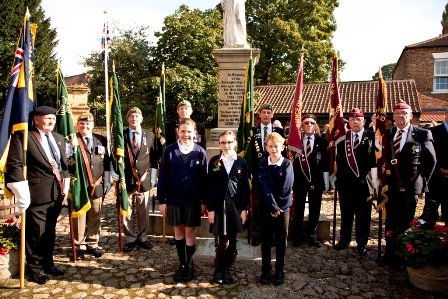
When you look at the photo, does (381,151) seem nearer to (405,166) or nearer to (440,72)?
(405,166)

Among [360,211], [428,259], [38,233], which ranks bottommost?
[428,259]

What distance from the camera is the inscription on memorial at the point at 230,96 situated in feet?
22.2

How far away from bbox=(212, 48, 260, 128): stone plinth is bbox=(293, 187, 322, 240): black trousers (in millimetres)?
2129

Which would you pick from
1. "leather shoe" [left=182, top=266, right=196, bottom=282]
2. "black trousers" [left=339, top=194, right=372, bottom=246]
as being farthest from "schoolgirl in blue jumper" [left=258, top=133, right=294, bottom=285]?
"black trousers" [left=339, top=194, right=372, bottom=246]

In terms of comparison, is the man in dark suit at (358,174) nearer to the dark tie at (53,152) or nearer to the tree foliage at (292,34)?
the dark tie at (53,152)

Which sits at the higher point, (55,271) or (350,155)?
(350,155)

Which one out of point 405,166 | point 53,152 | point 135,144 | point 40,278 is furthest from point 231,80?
point 40,278

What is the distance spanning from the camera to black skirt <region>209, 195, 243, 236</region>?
4.02 meters

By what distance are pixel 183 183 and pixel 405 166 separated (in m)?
2.91

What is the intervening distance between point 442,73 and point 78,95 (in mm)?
22495

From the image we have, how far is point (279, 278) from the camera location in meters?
4.16

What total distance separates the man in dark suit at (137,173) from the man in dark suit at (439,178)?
168 inches

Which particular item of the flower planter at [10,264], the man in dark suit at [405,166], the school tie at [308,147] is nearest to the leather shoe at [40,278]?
the flower planter at [10,264]

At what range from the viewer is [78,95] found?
543 inches
